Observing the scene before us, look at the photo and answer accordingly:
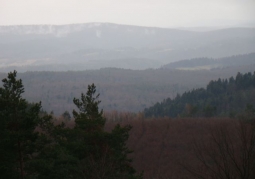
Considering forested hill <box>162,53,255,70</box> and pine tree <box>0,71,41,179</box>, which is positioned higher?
forested hill <box>162,53,255,70</box>

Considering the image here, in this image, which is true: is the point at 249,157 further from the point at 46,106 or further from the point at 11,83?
the point at 46,106

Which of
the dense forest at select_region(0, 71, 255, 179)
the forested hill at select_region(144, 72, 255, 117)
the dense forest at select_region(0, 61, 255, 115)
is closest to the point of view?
the dense forest at select_region(0, 71, 255, 179)

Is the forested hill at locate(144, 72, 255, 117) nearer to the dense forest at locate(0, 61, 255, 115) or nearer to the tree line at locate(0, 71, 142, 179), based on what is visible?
the dense forest at locate(0, 61, 255, 115)

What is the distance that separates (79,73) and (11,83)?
117290mm

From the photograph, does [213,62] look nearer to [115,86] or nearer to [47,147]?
[115,86]

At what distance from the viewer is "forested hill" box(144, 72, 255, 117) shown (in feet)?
194

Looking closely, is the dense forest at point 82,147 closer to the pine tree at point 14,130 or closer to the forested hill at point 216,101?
the pine tree at point 14,130

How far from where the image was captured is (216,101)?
6456 cm

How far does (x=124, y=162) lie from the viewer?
53.5 feet

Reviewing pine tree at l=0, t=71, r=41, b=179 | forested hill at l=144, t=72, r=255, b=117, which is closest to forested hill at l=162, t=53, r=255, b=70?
forested hill at l=144, t=72, r=255, b=117

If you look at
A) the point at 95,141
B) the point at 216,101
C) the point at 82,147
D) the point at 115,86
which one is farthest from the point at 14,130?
the point at 115,86

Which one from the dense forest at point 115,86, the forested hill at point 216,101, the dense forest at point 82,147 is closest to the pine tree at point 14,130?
the dense forest at point 82,147

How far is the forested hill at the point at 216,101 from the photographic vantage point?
59.2 metres

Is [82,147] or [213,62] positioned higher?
[213,62]
